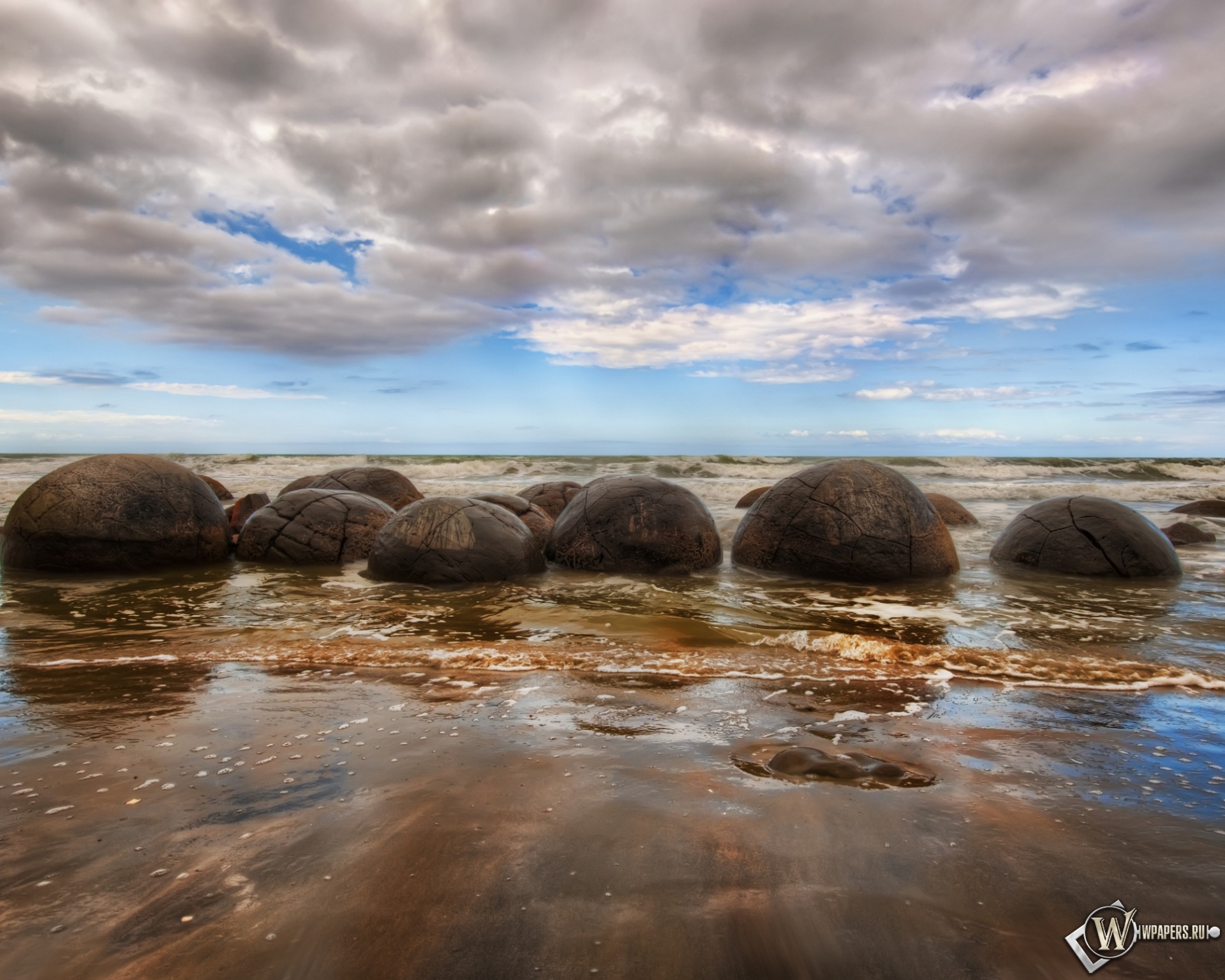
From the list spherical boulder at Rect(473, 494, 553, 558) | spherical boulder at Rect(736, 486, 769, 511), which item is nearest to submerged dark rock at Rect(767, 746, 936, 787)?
spherical boulder at Rect(473, 494, 553, 558)

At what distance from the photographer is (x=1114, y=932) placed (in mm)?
1885

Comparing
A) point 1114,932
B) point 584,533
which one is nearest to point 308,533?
point 584,533

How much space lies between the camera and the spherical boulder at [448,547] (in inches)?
308

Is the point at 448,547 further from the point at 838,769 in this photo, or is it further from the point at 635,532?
the point at 838,769

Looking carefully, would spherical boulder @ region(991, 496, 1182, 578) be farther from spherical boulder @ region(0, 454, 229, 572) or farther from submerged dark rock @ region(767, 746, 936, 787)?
spherical boulder @ region(0, 454, 229, 572)

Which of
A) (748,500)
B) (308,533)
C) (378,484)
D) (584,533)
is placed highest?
(378,484)

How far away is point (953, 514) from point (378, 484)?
11.3 metres

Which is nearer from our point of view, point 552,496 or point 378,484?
point 378,484

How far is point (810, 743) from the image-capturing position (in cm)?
330

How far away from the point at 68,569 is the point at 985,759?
9.86m

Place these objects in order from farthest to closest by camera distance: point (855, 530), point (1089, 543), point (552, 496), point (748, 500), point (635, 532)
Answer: point (748, 500) < point (552, 496) < point (1089, 543) < point (635, 532) < point (855, 530)

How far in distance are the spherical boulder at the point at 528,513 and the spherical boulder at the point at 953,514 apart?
8.30m

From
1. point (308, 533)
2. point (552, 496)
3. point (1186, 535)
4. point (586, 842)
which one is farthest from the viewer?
point (552, 496)

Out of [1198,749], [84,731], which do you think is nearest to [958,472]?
[1198,749]
